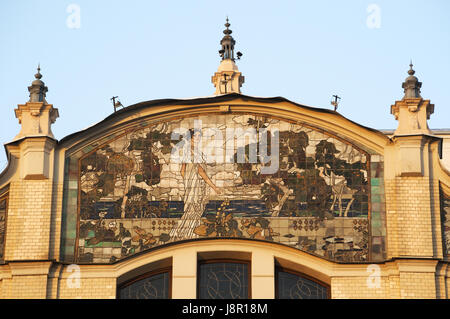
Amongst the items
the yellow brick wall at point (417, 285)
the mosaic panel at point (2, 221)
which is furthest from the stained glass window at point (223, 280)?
the mosaic panel at point (2, 221)

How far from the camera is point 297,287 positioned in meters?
23.5

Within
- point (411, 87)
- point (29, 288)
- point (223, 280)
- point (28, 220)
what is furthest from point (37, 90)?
point (411, 87)

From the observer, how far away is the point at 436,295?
2280 cm

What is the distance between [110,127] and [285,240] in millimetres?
4741

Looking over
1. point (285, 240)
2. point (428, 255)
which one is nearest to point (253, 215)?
point (285, 240)

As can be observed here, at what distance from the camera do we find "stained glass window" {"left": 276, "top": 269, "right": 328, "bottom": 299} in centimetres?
2344

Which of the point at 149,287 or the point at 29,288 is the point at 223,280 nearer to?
the point at 149,287

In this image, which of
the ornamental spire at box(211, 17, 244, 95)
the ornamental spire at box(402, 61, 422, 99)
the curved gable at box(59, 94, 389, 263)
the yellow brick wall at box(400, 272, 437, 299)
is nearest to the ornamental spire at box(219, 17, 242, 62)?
the ornamental spire at box(211, 17, 244, 95)

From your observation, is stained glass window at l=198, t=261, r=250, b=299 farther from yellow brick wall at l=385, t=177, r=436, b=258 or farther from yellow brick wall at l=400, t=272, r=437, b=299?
yellow brick wall at l=400, t=272, r=437, b=299

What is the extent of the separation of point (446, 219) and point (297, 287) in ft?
11.7

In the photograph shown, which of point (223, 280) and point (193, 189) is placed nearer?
point (223, 280)
